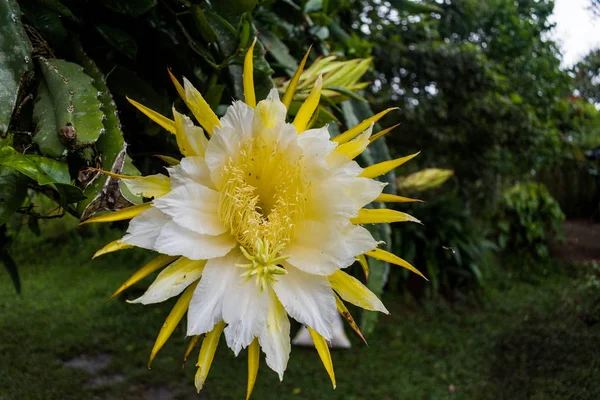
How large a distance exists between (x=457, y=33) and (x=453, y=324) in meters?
1.68

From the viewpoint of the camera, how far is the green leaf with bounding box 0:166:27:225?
0.33 m

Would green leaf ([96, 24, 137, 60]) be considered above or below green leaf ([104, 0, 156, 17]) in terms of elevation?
below

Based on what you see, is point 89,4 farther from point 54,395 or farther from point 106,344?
point 106,344

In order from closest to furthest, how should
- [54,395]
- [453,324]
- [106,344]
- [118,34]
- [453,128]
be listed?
1. [118,34]
2. [54,395]
3. [106,344]
4. [453,324]
5. [453,128]

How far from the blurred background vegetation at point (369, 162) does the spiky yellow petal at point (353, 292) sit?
0.08 metres

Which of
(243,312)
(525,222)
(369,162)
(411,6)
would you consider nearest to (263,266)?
(243,312)

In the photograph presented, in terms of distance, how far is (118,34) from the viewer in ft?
1.52

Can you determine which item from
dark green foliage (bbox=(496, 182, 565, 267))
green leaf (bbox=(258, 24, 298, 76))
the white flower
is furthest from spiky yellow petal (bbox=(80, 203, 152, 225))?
dark green foliage (bbox=(496, 182, 565, 267))

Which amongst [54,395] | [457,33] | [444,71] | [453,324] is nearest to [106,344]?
→ [54,395]

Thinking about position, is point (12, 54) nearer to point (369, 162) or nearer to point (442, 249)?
point (369, 162)

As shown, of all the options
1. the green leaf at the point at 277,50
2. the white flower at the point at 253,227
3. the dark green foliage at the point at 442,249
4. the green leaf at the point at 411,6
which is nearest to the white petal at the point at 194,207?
the white flower at the point at 253,227

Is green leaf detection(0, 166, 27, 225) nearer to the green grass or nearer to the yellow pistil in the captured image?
the yellow pistil

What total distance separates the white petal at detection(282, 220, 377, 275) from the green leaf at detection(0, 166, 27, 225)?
0.64 feet

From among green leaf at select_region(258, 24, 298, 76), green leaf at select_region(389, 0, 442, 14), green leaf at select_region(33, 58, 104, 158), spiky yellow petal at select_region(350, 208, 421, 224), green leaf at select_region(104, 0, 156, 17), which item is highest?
green leaf at select_region(389, 0, 442, 14)
